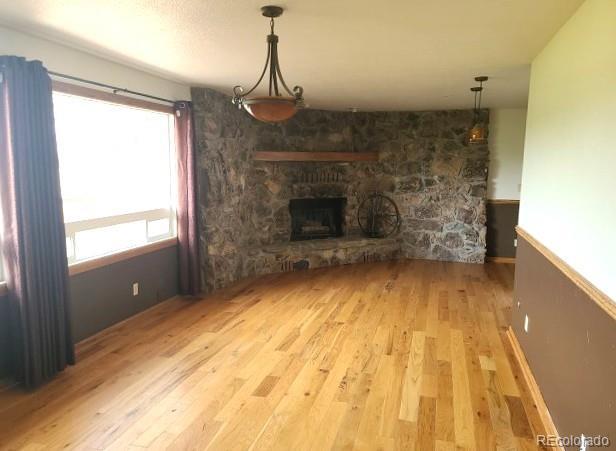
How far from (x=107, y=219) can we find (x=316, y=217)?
3750mm

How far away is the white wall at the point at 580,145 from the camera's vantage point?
5.89 feet

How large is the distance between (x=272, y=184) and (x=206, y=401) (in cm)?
396

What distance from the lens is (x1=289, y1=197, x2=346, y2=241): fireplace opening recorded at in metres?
6.75

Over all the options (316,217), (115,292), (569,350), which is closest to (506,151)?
(316,217)

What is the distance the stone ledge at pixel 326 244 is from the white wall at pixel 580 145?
11.5 feet

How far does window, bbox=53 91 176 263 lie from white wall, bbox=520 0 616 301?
3445 mm

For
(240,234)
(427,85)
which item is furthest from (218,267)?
(427,85)

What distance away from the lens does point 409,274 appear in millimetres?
5891

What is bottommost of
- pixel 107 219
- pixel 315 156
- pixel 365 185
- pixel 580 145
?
pixel 107 219

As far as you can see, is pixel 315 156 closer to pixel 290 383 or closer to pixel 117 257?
pixel 117 257

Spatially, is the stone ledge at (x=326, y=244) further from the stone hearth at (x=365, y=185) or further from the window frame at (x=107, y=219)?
the window frame at (x=107, y=219)

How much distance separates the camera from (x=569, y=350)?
7.13 feet

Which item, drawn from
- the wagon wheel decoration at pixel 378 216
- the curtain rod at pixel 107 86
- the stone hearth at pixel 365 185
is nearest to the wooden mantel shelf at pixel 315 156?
the stone hearth at pixel 365 185

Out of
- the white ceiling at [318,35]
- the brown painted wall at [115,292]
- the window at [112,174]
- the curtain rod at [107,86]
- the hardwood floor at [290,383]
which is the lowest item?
the hardwood floor at [290,383]
